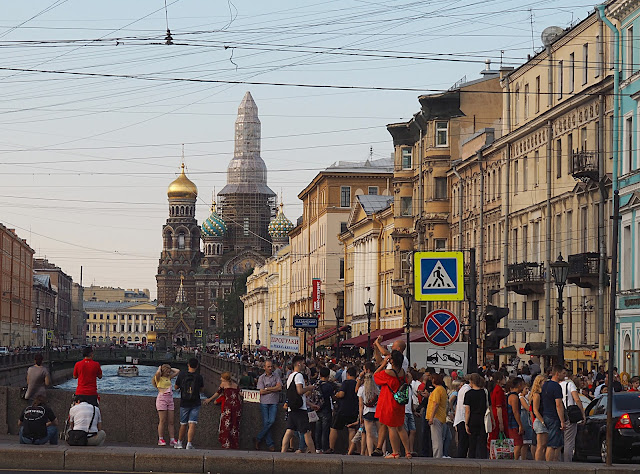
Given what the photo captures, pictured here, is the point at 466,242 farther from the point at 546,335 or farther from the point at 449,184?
the point at 546,335

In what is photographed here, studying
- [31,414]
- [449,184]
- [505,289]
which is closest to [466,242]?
[449,184]

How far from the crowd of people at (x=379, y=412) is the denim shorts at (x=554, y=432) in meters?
0.01

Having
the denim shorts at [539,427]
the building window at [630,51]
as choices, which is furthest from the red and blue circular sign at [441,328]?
the building window at [630,51]

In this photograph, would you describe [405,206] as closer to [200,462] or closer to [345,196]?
[345,196]

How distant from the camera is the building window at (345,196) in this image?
108 m

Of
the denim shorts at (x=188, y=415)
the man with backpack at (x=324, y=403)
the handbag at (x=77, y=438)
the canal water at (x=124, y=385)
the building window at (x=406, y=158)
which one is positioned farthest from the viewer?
the canal water at (x=124, y=385)

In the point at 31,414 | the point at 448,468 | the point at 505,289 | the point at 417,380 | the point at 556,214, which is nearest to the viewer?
the point at 448,468

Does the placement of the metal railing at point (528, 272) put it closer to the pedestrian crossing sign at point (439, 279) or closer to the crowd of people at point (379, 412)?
the pedestrian crossing sign at point (439, 279)

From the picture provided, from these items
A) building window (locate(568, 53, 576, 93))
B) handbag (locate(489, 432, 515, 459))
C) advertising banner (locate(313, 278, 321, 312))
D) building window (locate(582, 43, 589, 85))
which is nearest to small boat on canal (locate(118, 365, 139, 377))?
advertising banner (locate(313, 278, 321, 312))

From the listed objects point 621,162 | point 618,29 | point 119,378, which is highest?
point 618,29

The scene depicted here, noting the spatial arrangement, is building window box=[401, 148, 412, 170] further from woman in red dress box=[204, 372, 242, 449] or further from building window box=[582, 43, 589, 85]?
woman in red dress box=[204, 372, 242, 449]

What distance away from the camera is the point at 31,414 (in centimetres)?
2103

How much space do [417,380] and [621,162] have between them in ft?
66.9

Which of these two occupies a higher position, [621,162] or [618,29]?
[618,29]
